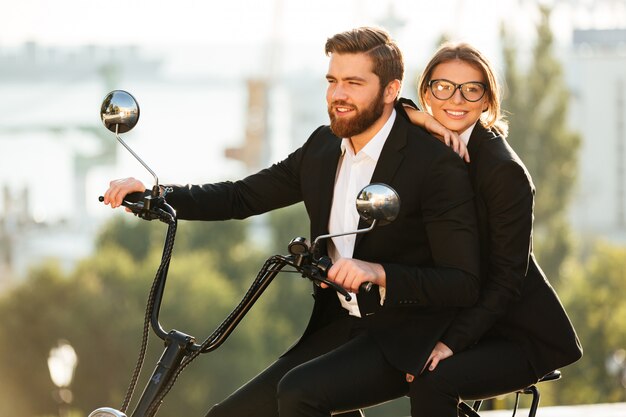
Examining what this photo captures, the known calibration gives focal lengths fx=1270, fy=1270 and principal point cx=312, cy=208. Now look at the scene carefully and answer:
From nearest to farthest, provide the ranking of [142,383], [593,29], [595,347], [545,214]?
[142,383] < [595,347] < [545,214] < [593,29]

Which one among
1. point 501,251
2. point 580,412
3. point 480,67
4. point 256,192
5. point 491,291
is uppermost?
point 480,67

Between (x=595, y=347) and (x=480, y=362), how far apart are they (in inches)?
1787

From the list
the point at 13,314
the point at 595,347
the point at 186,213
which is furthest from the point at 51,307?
the point at 186,213

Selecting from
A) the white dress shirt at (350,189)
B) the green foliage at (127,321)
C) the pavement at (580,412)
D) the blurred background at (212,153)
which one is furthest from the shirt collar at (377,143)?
the green foliage at (127,321)

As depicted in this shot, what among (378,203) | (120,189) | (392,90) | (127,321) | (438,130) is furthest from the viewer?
(127,321)

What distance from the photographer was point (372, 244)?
3521 mm

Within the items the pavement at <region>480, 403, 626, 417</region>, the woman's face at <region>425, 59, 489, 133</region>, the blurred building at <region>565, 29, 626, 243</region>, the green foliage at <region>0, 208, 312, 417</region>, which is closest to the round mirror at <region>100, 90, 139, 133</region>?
the woman's face at <region>425, 59, 489, 133</region>

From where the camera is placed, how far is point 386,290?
3268mm

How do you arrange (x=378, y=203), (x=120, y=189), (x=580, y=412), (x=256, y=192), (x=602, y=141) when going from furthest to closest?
(x=602, y=141), (x=580, y=412), (x=256, y=192), (x=120, y=189), (x=378, y=203)

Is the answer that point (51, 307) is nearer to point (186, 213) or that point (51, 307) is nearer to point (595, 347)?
point (595, 347)

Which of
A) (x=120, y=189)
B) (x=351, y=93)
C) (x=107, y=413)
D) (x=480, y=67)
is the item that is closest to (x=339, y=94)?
(x=351, y=93)

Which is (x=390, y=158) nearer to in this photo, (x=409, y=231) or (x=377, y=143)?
(x=377, y=143)

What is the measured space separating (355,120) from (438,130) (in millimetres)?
328

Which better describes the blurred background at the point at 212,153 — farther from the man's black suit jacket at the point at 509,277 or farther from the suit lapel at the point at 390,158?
the suit lapel at the point at 390,158
